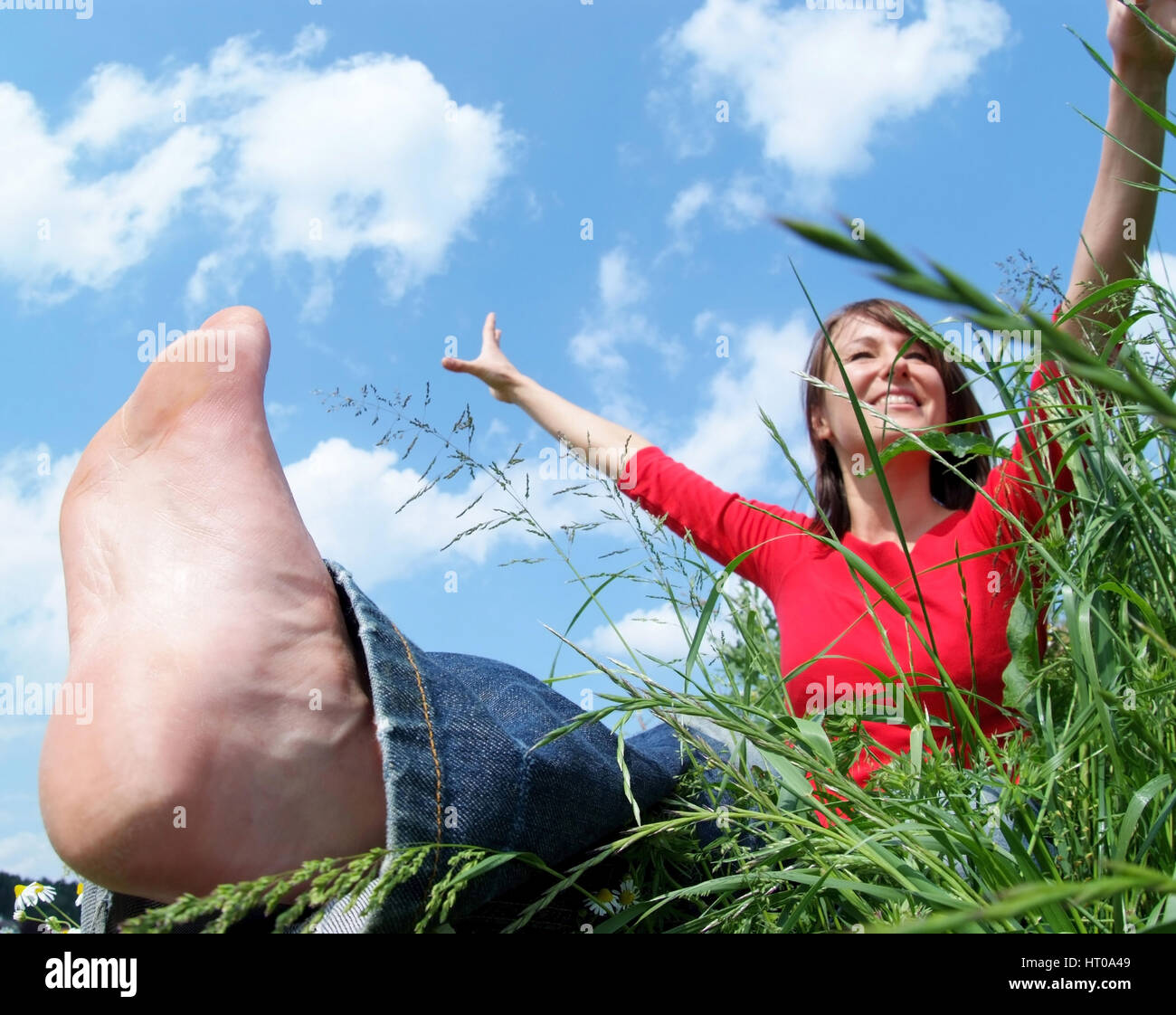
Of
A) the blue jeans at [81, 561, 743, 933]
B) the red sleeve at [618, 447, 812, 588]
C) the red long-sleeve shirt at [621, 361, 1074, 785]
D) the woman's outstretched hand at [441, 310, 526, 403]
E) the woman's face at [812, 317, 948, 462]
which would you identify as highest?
the woman's outstretched hand at [441, 310, 526, 403]

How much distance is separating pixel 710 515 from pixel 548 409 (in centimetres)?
51

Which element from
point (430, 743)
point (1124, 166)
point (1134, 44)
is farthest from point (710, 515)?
point (430, 743)

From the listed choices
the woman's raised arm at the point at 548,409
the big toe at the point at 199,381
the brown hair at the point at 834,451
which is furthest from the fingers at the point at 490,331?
the big toe at the point at 199,381

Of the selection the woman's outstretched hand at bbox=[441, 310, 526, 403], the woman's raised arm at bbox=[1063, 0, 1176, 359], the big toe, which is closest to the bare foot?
the big toe

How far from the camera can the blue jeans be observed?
86 cm

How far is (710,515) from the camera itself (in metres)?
2.35

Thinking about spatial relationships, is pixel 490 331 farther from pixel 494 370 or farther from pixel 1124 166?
pixel 1124 166

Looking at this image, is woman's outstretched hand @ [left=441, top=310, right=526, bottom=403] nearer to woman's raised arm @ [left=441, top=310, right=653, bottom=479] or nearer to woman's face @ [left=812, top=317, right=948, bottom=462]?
woman's raised arm @ [left=441, top=310, right=653, bottom=479]

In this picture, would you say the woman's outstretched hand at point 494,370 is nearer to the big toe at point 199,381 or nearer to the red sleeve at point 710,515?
the red sleeve at point 710,515

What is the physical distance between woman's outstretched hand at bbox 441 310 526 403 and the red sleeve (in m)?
0.42
